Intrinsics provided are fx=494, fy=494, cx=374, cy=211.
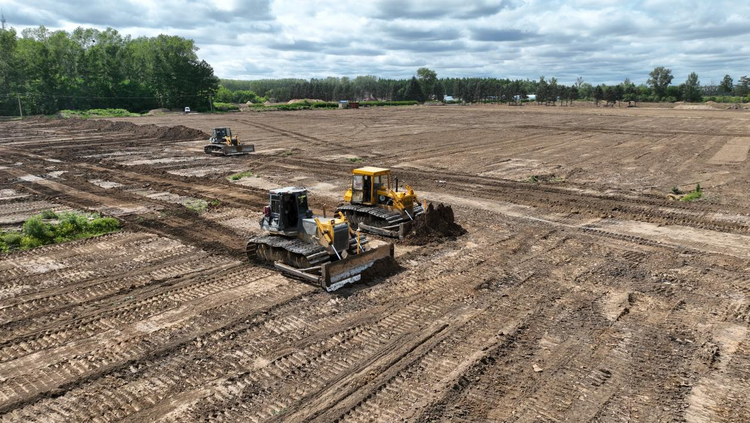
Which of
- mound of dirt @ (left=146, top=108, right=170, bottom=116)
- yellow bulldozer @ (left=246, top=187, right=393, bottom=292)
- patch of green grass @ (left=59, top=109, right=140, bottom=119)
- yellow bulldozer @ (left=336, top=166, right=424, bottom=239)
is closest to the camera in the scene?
yellow bulldozer @ (left=246, top=187, right=393, bottom=292)

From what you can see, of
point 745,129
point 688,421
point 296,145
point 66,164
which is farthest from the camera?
point 745,129

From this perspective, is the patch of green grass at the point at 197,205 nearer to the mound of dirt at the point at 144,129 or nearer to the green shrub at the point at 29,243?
the green shrub at the point at 29,243

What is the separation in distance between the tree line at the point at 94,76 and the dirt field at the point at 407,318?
229 feet

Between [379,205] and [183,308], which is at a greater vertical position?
[379,205]

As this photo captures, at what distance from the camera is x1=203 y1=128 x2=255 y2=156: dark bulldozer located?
34.1 metres

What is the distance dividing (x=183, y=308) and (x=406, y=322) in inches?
189

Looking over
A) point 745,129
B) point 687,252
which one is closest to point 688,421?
point 687,252

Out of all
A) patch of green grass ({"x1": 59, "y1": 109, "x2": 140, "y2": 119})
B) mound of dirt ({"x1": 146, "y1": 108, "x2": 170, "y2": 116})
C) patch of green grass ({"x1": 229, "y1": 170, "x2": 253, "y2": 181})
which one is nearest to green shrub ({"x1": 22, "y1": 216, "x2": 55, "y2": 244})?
patch of green grass ({"x1": 229, "y1": 170, "x2": 253, "y2": 181})

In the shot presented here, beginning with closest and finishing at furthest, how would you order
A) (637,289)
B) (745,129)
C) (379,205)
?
(637,289) → (379,205) → (745,129)

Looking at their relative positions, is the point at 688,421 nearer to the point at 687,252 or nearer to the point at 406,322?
the point at 406,322

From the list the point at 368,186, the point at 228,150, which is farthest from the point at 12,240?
the point at 228,150

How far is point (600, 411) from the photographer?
7.16 metres

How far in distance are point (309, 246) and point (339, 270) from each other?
3.58ft

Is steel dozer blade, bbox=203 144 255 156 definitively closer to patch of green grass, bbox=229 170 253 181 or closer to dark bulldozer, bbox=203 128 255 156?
dark bulldozer, bbox=203 128 255 156
